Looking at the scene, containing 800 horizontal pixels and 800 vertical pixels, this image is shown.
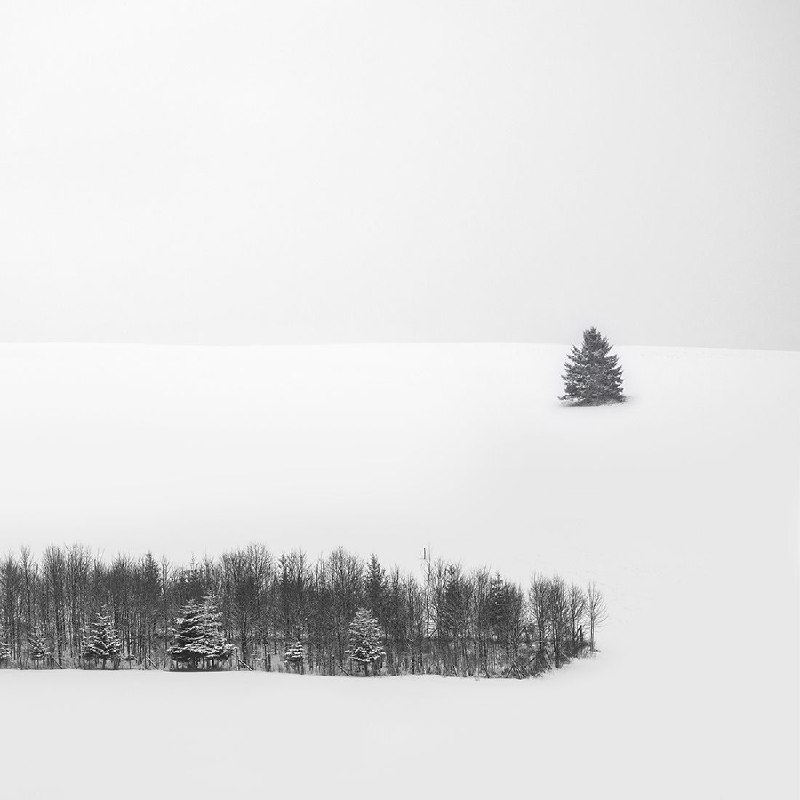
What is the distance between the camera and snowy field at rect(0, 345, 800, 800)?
80.0 ft

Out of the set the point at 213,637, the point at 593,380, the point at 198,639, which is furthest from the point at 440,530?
the point at 593,380

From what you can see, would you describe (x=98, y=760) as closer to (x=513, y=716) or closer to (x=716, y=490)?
(x=513, y=716)

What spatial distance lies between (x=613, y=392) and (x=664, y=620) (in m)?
37.7

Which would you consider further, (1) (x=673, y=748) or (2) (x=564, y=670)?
(2) (x=564, y=670)

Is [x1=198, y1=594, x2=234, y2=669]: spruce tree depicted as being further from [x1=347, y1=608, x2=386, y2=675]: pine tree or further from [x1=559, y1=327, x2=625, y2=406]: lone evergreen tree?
[x1=559, y1=327, x2=625, y2=406]: lone evergreen tree

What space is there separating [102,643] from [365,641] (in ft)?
40.0

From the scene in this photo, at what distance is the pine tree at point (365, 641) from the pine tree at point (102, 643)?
10.9 meters

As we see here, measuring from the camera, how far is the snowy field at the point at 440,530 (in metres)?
24.4

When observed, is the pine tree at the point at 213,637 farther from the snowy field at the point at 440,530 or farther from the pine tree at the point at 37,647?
the pine tree at the point at 37,647

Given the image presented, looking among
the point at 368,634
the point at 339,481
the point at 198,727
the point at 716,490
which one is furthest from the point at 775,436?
the point at 198,727

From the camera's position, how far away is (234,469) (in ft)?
197

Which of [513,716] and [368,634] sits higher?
[368,634]

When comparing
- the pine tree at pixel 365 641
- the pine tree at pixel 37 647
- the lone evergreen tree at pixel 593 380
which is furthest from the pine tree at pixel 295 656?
the lone evergreen tree at pixel 593 380

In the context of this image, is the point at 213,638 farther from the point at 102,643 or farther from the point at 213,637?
the point at 102,643
